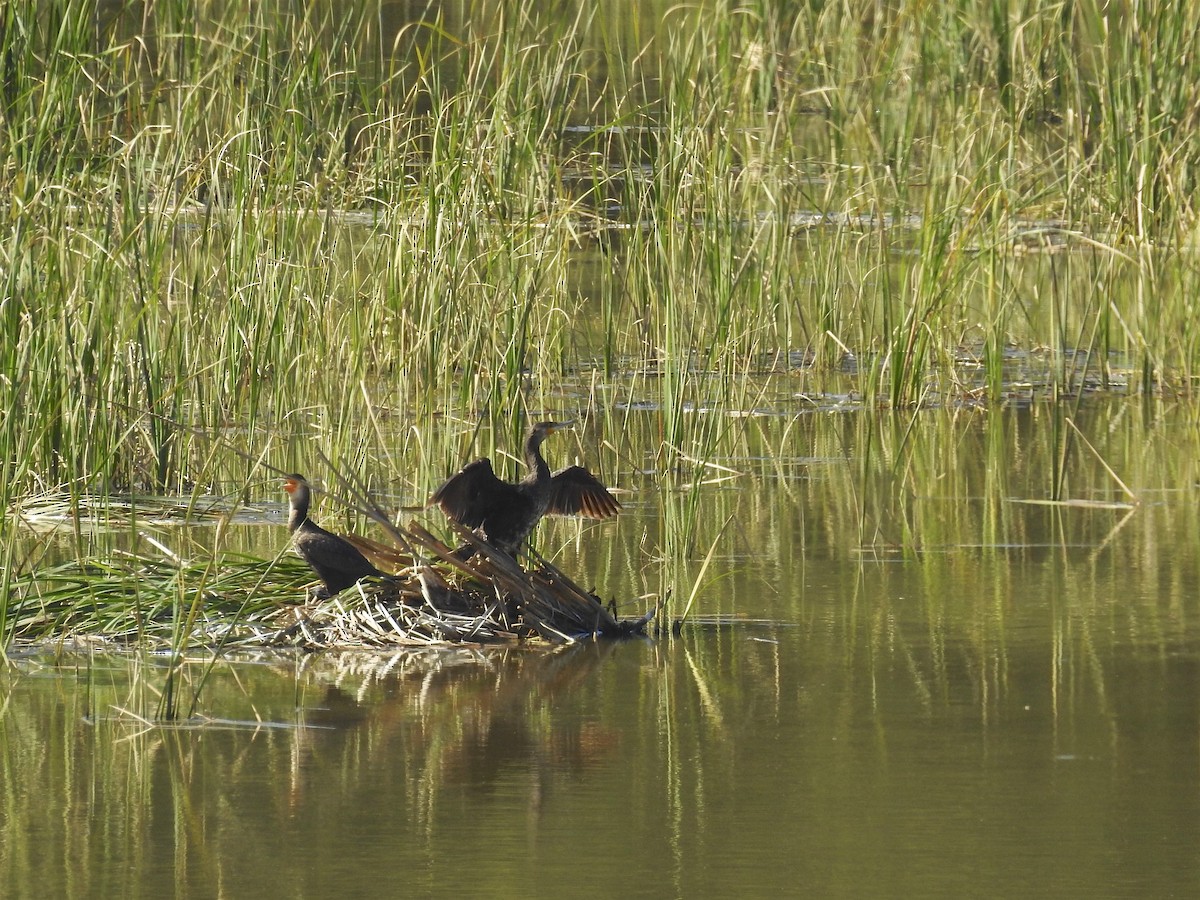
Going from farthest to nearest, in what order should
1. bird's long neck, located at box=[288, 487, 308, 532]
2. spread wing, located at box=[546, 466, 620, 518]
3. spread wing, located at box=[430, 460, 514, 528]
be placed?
1. spread wing, located at box=[546, 466, 620, 518]
2. spread wing, located at box=[430, 460, 514, 528]
3. bird's long neck, located at box=[288, 487, 308, 532]

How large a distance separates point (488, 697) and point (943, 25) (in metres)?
7.98

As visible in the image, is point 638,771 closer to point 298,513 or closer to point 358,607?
point 358,607

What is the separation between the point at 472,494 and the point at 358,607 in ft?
1.25

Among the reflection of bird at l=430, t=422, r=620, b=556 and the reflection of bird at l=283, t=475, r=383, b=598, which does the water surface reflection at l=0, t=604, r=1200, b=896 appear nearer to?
the reflection of bird at l=283, t=475, r=383, b=598

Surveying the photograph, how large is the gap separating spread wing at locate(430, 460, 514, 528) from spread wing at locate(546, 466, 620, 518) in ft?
0.99

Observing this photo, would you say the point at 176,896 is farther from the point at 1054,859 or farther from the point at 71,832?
the point at 1054,859

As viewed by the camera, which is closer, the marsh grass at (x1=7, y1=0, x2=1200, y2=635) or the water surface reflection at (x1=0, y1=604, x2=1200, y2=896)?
the water surface reflection at (x1=0, y1=604, x2=1200, y2=896)

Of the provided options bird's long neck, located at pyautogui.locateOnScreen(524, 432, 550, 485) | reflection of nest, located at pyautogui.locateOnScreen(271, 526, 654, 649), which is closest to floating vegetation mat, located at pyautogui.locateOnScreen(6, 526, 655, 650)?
reflection of nest, located at pyautogui.locateOnScreen(271, 526, 654, 649)

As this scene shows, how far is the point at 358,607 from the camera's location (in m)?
5.21

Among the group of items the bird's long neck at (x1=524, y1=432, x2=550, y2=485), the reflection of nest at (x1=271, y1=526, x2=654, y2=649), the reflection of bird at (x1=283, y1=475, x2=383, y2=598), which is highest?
the bird's long neck at (x1=524, y1=432, x2=550, y2=485)

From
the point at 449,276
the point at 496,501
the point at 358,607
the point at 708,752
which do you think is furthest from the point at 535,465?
the point at 449,276

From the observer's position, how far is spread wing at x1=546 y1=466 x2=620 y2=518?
5609mm

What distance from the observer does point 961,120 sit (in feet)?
33.0

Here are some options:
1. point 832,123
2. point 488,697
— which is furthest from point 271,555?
point 832,123
